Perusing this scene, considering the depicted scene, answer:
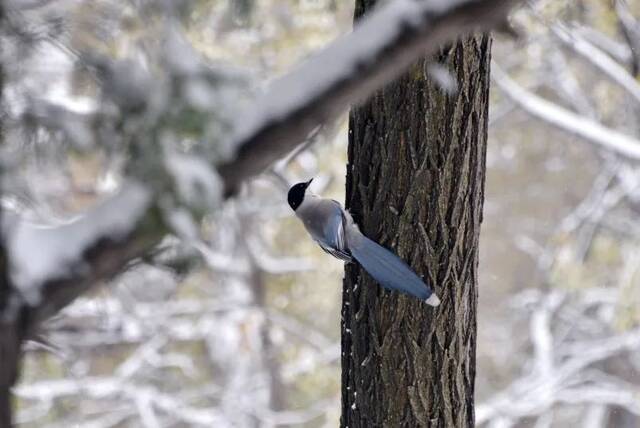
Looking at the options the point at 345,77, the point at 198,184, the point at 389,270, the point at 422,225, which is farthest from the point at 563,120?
the point at 198,184

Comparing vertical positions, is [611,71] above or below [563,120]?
above

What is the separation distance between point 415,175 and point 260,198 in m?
5.31

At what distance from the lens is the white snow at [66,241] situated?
1338mm

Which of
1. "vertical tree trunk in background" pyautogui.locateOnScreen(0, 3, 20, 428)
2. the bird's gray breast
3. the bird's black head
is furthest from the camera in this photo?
→ the bird's black head

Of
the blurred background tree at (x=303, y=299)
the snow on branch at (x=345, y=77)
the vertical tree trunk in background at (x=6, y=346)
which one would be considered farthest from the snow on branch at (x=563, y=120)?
the vertical tree trunk in background at (x=6, y=346)

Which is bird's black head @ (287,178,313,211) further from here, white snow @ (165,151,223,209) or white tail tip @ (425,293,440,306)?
white snow @ (165,151,223,209)

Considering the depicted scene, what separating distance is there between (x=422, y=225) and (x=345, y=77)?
94 cm

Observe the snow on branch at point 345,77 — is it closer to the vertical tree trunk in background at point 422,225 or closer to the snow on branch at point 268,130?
the snow on branch at point 268,130

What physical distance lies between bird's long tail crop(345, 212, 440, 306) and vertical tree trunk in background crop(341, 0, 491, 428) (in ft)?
0.20

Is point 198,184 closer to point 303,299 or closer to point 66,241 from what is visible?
point 66,241

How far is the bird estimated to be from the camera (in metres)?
2.21

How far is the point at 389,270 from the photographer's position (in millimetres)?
2227

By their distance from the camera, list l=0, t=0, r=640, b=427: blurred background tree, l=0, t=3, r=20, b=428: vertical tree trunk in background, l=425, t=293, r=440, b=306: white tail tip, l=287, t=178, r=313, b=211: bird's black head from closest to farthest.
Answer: l=0, t=3, r=20, b=428: vertical tree trunk in background → l=425, t=293, r=440, b=306: white tail tip → l=287, t=178, r=313, b=211: bird's black head → l=0, t=0, r=640, b=427: blurred background tree

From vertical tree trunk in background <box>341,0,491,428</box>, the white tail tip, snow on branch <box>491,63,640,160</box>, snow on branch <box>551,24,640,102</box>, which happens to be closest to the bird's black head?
vertical tree trunk in background <box>341,0,491,428</box>
